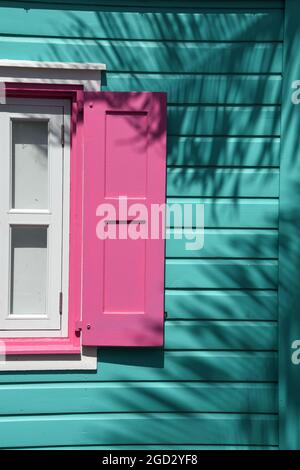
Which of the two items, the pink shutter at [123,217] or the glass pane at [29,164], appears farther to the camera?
the glass pane at [29,164]

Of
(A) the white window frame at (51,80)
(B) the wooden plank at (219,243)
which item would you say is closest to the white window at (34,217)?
(A) the white window frame at (51,80)

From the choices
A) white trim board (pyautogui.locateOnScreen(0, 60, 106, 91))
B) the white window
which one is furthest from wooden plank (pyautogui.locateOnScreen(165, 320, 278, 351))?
white trim board (pyautogui.locateOnScreen(0, 60, 106, 91))

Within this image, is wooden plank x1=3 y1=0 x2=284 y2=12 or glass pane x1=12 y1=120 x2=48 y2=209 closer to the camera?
wooden plank x1=3 y1=0 x2=284 y2=12

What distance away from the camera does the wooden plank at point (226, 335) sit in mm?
3277

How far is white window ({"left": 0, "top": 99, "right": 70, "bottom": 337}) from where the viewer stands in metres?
3.27

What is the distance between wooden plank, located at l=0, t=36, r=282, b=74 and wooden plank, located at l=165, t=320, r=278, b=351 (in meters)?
1.20

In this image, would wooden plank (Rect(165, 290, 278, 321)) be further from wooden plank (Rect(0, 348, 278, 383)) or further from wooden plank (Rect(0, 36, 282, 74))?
wooden plank (Rect(0, 36, 282, 74))

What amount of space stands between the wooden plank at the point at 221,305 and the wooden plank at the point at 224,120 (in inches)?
36.9

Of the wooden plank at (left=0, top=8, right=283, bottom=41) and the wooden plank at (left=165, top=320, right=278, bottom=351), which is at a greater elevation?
the wooden plank at (left=0, top=8, right=283, bottom=41)

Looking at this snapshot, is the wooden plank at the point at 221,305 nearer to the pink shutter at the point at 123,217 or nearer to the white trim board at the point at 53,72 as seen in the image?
the pink shutter at the point at 123,217

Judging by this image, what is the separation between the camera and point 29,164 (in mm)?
3336

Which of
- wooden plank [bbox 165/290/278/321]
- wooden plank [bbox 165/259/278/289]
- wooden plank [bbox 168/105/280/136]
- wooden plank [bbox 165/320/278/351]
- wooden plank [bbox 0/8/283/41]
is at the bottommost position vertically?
wooden plank [bbox 165/320/278/351]

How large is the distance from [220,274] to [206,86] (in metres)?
1.10

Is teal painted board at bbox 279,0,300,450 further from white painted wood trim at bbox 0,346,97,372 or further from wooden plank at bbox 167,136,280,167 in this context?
white painted wood trim at bbox 0,346,97,372
